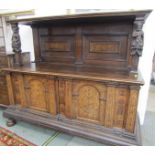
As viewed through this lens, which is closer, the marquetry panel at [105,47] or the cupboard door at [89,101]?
the cupboard door at [89,101]

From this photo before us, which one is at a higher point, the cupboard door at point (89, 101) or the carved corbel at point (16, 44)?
the carved corbel at point (16, 44)

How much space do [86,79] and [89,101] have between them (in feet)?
0.89

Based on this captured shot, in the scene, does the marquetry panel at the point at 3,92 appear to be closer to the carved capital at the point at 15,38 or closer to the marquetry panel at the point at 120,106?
the carved capital at the point at 15,38

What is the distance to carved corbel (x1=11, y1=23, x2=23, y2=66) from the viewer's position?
1.86 metres

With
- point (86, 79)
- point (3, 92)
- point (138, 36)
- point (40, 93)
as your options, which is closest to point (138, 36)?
point (138, 36)

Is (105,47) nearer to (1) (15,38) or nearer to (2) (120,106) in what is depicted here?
(2) (120,106)

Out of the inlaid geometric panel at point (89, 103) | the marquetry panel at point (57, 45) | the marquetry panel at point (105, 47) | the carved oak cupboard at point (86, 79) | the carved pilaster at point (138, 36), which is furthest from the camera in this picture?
the marquetry panel at point (57, 45)

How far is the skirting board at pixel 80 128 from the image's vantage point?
1434 millimetres

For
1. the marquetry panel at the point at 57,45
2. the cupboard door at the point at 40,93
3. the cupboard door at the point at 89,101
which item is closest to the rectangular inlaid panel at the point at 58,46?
the marquetry panel at the point at 57,45

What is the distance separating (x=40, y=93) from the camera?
5.88 feet

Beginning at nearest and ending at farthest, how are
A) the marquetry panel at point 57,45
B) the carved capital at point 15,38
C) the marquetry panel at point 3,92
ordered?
the carved capital at point 15,38 < the marquetry panel at point 57,45 < the marquetry panel at point 3,92
